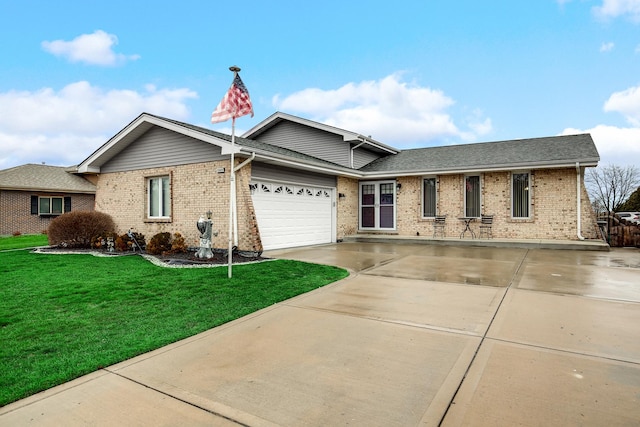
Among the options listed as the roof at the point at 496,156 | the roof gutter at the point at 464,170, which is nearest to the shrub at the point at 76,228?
the roof gutter at the point at 464,170

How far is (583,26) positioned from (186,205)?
1497 centimetres

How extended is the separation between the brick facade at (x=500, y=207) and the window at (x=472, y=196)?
7.0 inches

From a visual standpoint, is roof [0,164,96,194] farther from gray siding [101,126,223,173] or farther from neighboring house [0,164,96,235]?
gray siding [101,126,223,173]

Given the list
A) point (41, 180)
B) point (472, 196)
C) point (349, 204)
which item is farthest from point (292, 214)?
point (41, 180)

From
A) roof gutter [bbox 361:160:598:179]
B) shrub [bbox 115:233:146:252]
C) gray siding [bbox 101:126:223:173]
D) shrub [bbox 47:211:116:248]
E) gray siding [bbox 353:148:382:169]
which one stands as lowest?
shrub [bbox 115:233:146:252]

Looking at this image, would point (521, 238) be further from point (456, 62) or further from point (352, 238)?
point (456, 62)

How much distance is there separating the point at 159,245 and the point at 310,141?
358 inches

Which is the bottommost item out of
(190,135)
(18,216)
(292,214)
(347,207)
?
(292,214)

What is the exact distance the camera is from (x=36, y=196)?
2133 centimetres

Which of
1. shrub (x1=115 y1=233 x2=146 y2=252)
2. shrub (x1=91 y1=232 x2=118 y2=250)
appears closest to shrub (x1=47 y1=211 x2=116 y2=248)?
shrub (x1=91 y1=232 x2=118 y2=250)

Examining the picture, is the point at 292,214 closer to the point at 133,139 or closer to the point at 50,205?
the point at 133,139

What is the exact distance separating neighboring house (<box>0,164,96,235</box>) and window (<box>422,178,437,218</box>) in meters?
18.4

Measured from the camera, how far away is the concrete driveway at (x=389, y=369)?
2.55 meters

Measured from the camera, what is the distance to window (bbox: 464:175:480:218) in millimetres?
14688
